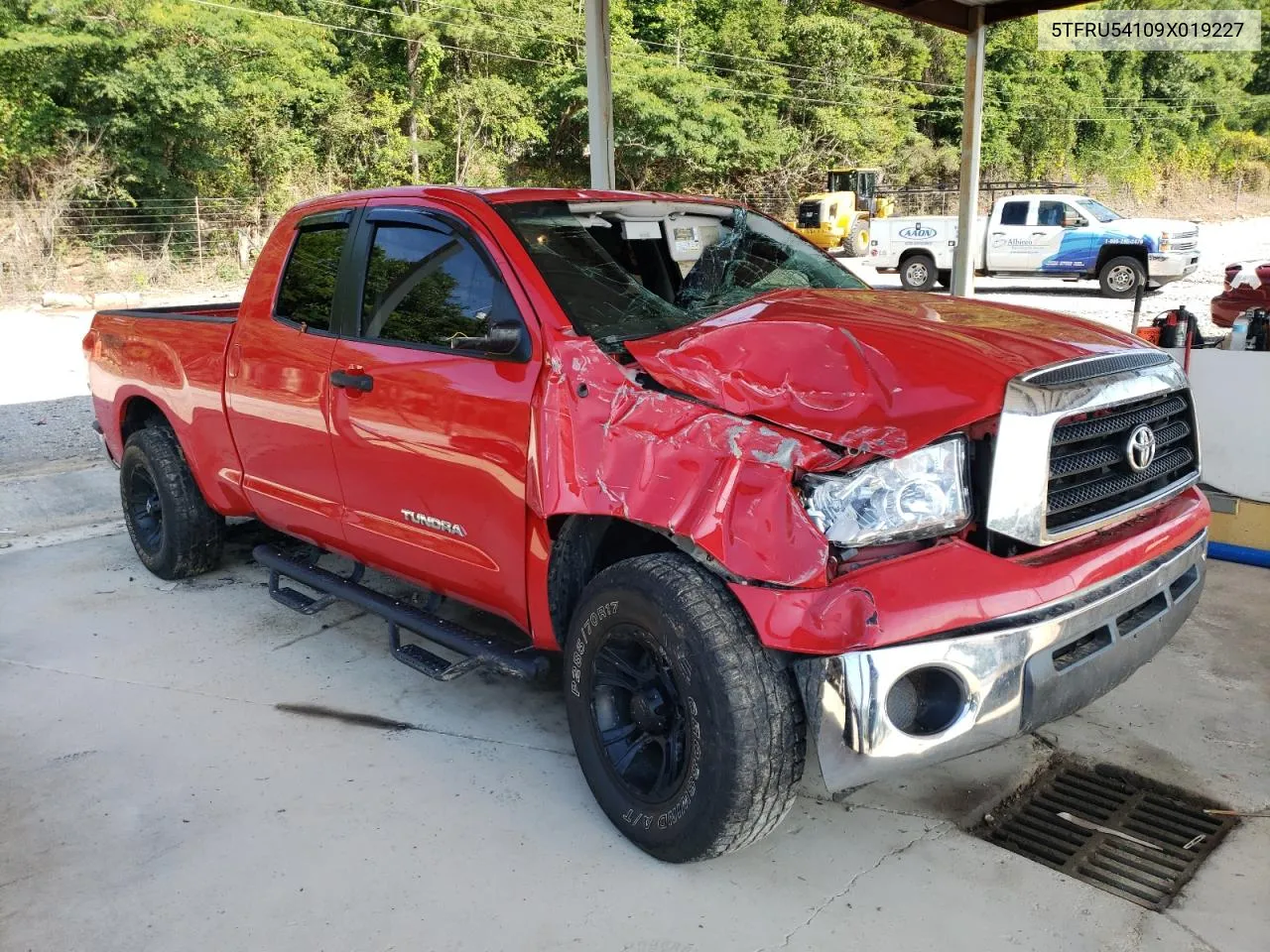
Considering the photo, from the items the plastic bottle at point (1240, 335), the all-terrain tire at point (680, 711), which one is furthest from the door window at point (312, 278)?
the plastic bottle at point (1240, 335)

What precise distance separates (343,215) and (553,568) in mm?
1851

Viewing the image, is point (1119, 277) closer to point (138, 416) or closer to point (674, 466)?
point (138, 416)

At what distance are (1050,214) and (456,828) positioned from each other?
19.0m

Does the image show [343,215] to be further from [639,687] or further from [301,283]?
[639,687]

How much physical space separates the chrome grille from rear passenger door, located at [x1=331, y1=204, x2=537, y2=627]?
1499 millimetres

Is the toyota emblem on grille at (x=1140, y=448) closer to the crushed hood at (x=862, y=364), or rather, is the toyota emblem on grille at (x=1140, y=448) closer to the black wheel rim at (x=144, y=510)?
the crushed hood at (x=862, y=364)

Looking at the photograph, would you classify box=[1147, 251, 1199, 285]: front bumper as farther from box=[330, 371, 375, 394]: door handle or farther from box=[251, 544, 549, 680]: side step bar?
box=[330, 371, 375, 394]: door handle

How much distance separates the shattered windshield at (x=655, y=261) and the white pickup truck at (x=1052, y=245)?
14.0 meters

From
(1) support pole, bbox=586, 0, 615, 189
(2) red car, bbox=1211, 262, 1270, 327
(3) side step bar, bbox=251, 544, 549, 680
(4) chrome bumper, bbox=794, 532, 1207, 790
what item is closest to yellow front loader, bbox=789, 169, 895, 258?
(2) red car, bbox=1211, 262, 1270, 327

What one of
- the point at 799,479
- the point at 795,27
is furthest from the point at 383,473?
the point at 795,27

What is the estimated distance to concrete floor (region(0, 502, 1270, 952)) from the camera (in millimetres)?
2605

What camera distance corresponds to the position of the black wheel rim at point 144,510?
534 cm

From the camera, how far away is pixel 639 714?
2812 mm

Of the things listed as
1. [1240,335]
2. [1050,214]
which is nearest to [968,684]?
[1240,335]
